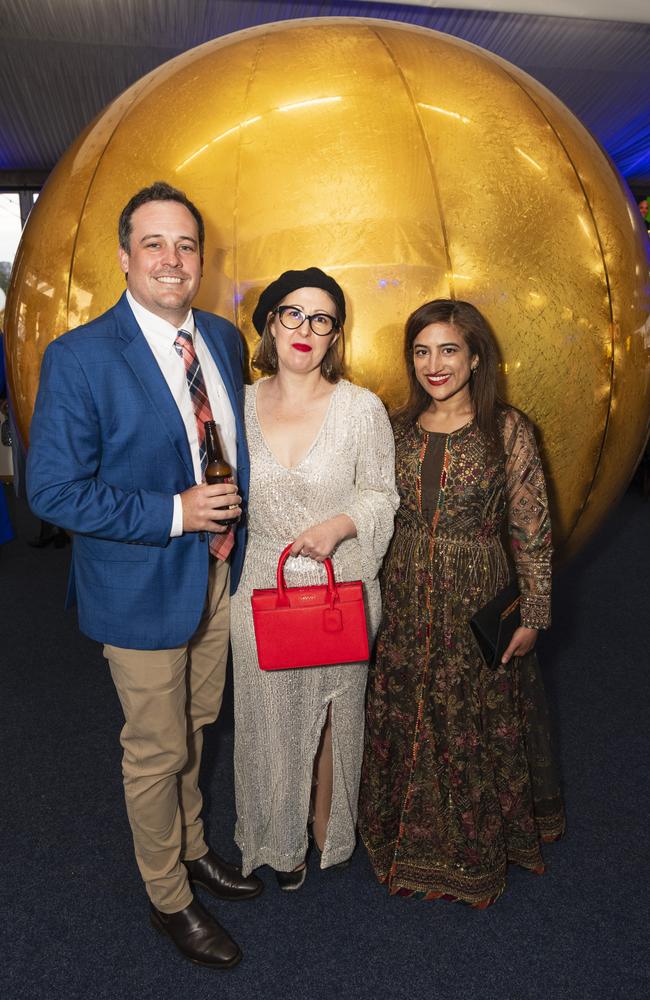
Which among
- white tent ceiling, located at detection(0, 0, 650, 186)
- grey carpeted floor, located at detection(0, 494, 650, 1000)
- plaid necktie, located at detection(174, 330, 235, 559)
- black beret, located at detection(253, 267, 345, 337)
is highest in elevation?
white tent ceiling, located at detection(0, 0, 650, 186)

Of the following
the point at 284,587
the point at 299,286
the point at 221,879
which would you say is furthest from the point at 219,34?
the point at 221,879

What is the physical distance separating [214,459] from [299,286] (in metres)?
0.47

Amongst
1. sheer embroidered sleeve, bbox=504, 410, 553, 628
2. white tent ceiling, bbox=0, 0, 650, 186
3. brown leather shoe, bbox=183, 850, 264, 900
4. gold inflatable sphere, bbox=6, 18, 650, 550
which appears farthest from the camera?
white tent ceiling, bbox=0, 0, 650, 186

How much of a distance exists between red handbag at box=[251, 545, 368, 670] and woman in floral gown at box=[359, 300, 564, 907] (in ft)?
0.98

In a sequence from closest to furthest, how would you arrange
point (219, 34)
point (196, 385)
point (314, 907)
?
point (196, 385), point (314, 907), point (219, 34)

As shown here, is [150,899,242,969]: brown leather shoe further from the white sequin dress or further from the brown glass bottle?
the brown glass bottle

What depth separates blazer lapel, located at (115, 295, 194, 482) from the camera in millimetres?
1787

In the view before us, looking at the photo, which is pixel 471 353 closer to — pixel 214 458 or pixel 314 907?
pixel 214 458

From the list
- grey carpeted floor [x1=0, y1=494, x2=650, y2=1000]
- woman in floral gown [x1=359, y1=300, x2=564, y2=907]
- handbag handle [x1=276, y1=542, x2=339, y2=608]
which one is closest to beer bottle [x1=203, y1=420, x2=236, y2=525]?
handbag handle [x1=276, y1=542, x2=339, y2=608]

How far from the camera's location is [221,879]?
2305 mm

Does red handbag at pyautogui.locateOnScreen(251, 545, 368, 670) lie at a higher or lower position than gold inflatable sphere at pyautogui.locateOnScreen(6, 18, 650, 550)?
lower

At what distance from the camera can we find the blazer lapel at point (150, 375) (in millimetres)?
1787

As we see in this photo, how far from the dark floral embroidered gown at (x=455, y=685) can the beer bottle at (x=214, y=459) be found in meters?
0.56

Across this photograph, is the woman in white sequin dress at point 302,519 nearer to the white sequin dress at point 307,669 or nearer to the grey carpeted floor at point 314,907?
the white sequin dress at point 307,669
